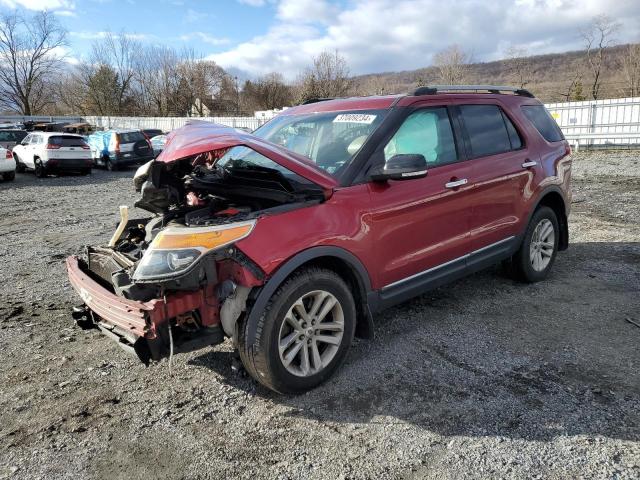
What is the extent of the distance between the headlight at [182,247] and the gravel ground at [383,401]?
3.12ft

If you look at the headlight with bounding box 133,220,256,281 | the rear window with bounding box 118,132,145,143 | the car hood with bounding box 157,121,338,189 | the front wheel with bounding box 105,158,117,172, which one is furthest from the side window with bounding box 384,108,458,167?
the front wheel with bounding box 105,158,117,172

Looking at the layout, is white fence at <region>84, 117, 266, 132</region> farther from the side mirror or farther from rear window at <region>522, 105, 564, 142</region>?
the side mirror

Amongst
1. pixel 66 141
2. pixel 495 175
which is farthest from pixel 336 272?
pixel 66 141

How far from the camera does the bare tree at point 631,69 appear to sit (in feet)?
119

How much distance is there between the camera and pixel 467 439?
2725 millimetres

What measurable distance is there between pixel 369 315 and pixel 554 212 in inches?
119

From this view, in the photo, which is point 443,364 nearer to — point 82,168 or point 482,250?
point 482,250

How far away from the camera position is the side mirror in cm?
328

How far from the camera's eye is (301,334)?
312 cm

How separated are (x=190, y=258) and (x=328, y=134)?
1709mm

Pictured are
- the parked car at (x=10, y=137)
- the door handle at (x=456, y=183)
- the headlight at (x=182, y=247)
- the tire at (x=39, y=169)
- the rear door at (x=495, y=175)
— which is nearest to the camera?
the headlight at (x=182, y=247)

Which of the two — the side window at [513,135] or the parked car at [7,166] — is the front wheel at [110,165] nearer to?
the parked car at [7,166]

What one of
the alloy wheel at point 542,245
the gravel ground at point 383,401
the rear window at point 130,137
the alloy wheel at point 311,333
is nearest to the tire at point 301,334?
the alloy wheel at point 311,333

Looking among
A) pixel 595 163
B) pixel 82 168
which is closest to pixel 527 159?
pixel 595 163
